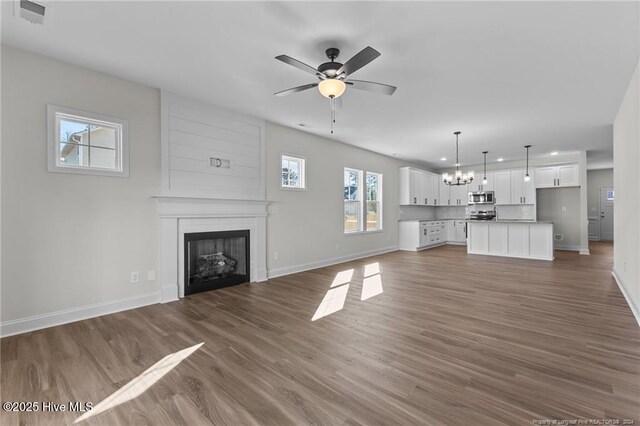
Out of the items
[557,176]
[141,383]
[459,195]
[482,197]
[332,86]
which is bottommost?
[141,383]

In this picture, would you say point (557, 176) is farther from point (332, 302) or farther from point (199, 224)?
point (199, 224)

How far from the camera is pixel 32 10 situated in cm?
234

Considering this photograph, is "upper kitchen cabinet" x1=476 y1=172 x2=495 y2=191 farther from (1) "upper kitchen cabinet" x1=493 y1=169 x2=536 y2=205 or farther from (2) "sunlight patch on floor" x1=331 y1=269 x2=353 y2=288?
(2) "sunlight patch on floor" x1=331 y1=269 x2=353 y2=288

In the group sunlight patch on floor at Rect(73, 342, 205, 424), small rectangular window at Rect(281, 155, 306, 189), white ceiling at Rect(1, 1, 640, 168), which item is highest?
white ceiling at Rect(1, 1, 640, 168)

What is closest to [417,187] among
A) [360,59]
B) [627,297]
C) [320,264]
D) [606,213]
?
[320,264]

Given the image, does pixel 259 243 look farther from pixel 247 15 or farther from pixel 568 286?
pixel 568 286

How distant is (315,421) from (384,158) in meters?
7.55

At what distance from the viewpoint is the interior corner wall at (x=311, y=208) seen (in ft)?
17.8

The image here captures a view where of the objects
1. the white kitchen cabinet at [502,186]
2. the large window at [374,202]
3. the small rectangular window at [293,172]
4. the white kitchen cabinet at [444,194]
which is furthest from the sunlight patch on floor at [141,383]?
the white kitchen cabinet at [444,194]

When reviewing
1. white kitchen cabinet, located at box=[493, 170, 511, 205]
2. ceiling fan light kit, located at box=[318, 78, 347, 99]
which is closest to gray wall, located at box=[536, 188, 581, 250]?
white kitchen cabinet, located at box=[493, 170, 511, 205]

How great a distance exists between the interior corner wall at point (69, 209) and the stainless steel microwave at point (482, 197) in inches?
357

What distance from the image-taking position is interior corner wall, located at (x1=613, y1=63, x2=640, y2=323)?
3.28m

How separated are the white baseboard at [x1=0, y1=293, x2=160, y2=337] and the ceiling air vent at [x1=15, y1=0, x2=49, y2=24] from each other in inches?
109

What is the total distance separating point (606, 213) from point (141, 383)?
15.1 metres
